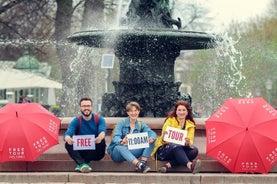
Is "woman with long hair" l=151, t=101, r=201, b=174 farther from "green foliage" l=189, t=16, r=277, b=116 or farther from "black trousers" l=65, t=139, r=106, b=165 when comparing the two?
"green foliage" l=189, t=16, r=277, b=116

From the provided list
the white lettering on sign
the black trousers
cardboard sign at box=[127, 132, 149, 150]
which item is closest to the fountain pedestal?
the black trousers

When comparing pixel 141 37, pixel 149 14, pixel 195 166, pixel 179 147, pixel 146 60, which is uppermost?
pixel 149 14

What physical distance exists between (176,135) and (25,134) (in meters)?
1.88

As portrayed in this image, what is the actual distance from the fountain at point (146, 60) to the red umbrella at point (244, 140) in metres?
3.88

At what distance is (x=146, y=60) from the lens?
15781 millimetres

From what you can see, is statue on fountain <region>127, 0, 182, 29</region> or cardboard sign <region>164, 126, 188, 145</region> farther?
statue on fountain <region>127, 0, 182, 29</region>

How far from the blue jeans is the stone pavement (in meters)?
0.39

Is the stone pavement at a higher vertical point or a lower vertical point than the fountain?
lower

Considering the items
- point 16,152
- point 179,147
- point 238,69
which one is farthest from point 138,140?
point 238,69

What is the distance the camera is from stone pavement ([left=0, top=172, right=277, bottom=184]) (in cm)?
1094

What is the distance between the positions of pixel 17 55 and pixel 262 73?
701 inches

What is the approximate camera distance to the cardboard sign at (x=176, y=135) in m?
11.4

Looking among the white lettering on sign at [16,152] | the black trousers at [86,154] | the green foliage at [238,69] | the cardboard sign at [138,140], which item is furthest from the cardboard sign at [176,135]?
the green foliage at [238,69]

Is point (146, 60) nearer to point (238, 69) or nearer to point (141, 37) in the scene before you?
point (141, 37)
